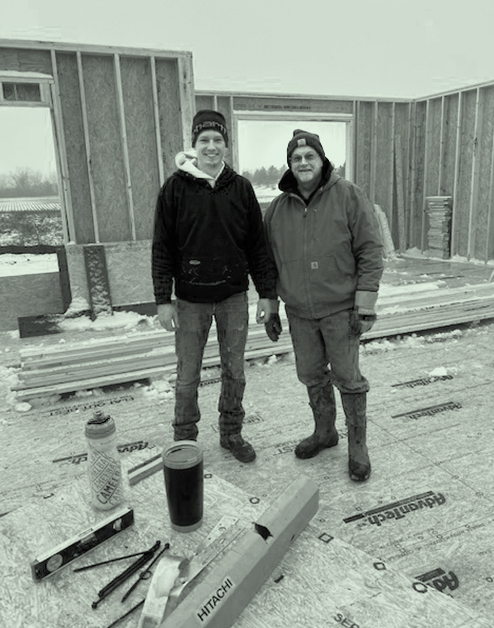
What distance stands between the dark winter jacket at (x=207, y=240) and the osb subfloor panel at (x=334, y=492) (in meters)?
1.02

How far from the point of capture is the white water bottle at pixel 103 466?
1.65m

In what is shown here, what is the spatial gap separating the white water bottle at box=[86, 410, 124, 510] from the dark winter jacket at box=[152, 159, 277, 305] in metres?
1.30

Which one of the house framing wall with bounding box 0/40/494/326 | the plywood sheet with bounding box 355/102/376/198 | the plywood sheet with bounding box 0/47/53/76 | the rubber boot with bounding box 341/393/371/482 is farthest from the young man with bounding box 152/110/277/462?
the plywood sheet with bounding box 355/102/376/198

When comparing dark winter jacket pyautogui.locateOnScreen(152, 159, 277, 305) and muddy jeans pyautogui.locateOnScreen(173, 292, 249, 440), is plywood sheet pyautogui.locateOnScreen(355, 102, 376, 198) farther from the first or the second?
muddy jeans pyautogui.locateOnScreen(173, 292, 249, 440)

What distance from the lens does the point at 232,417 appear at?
3.16m

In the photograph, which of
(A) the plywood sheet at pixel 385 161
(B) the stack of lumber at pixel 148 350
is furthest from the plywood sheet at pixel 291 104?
(B) the stack of lumber at pixel 148 350

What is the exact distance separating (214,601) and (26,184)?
66.9 ft

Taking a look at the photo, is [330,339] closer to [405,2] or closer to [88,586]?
[88,586]

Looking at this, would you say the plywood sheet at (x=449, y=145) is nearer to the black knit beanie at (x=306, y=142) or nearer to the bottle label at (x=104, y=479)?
the black knit beanie at (x=306, y=142)

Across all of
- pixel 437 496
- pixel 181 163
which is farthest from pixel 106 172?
pixel 437 496

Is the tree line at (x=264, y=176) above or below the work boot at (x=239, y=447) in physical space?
above

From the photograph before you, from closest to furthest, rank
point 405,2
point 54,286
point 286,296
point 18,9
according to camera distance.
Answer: point 286,296 → point 54,286 → point 18,9 → point 405,2

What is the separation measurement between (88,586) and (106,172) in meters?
6.54

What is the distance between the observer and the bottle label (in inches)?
64.7
